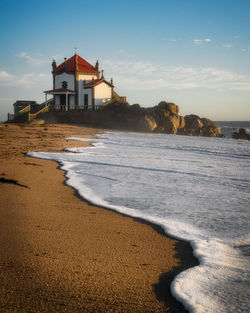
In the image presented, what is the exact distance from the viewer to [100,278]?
223 centimetres

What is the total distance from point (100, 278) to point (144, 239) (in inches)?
38.0

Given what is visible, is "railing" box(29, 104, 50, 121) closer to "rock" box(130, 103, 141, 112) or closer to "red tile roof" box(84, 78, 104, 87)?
"red tile roof" box(84, 78, 104, 87)

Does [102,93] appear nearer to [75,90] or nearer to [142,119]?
[75,90]

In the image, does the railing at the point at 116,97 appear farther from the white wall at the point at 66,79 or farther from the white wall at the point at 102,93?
the white wall at the point at 66,79

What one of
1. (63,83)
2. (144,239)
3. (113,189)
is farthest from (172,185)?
(63,83)

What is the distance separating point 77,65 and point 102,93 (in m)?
5.83

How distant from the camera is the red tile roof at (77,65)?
4184 cm

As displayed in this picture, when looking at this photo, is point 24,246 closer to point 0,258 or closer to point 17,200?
point 0,258

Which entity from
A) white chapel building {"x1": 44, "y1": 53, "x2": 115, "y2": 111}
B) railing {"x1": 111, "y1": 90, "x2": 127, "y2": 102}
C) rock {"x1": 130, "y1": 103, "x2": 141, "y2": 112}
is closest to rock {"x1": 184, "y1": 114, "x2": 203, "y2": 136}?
rock {"x1": 130, "y1": 103, "x2": 141, "y2": 112}

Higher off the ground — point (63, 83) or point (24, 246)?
point (63, 83)

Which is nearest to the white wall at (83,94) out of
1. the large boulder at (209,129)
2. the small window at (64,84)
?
the small window at (64,84)

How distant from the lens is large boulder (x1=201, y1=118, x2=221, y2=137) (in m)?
40.3

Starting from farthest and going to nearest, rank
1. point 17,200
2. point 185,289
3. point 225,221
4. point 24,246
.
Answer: point 17,200, point 225,221, point 24,246, point 185,289

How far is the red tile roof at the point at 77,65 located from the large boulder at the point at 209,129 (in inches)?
775
